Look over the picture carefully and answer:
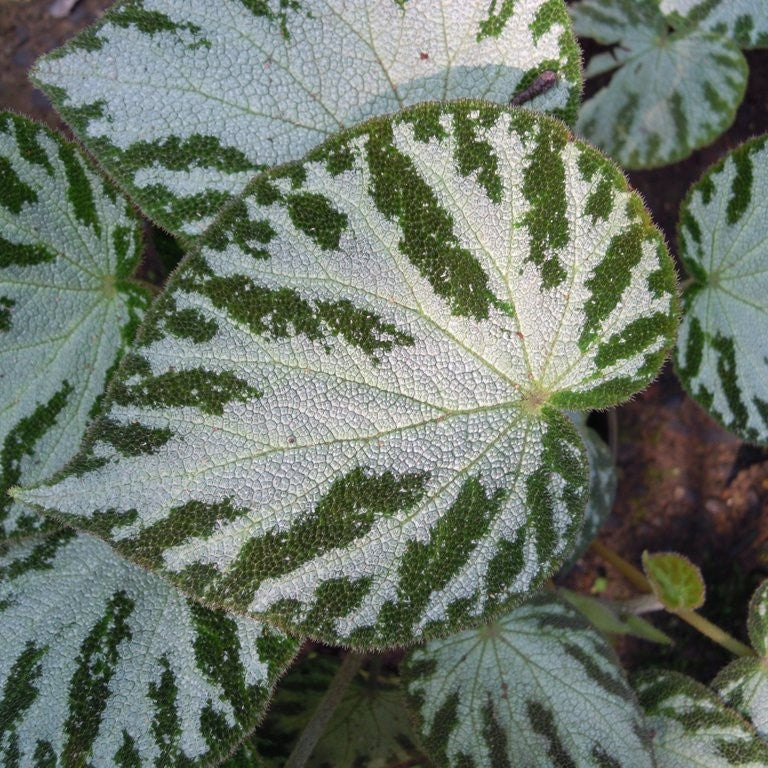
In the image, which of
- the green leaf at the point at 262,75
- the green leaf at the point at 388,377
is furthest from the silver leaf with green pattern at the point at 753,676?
the green leaf at the point at 262,75

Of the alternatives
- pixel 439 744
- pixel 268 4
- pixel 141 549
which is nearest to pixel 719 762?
pixel 439 744

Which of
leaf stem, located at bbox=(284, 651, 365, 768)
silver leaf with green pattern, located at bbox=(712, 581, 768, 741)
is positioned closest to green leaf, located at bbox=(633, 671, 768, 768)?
silver leaf with green pattern, located at bbox=(712, 581, 768, 741)

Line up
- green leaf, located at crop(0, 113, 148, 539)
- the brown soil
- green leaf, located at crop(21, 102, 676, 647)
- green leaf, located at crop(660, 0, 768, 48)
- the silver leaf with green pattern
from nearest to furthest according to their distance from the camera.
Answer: green leaf, located at crop(21, 102, 676, 647) → green leaf, located at crop(0, 113, 148, 539) → the silver leaf with green pattern → green leaf, located at crop(660, 0, 768, 48) → the brown soil

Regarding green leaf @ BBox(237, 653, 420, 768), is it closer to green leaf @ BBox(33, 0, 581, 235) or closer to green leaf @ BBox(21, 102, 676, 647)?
green leaf @ BBox(21, 102, 676, 647)

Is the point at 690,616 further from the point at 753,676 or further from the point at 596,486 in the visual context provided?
the point at 596,486

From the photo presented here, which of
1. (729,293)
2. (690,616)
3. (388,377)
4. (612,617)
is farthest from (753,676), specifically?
(388,377)

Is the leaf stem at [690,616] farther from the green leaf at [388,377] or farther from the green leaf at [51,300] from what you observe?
the green leaf at [51,300]
